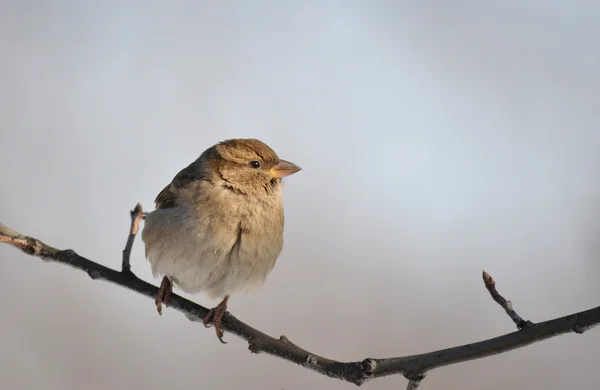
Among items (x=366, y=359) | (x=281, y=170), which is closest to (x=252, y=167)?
(x=281, y=170)

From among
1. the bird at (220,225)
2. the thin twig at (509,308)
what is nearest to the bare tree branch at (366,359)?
the thin twig at (509,308)

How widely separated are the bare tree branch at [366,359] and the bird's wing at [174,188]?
42 cm

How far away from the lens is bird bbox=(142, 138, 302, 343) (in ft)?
10.1

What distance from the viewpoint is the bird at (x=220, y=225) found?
3084mm

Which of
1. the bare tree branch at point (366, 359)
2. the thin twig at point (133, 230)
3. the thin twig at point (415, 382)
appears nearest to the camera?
the bare tree branch at point (366, 359)

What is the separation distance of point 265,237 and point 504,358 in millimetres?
2496

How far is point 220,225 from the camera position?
10.2 feet

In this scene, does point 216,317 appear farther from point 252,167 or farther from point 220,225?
point 252,167

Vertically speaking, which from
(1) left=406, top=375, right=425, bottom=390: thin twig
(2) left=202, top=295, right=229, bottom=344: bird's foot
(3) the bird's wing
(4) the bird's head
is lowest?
(1) left=406, top=375, right=425, bottom=390: thin twig

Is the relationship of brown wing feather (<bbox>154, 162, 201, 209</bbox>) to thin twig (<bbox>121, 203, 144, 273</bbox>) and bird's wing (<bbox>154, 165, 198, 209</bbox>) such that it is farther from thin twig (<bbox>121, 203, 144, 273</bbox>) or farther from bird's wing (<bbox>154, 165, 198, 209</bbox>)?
thin twig (<bbox>121, 203, 144, 273</bbox>)

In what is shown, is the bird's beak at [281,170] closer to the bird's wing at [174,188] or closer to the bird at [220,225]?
the bird at [220,225]

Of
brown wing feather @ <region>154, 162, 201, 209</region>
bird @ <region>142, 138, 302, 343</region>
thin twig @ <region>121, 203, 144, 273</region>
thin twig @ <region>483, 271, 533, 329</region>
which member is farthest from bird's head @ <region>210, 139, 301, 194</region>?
thin twig @ <region>483, 271, 533, 329</region>

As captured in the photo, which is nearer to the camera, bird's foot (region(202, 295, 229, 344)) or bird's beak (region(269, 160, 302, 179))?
bird's foot (region(202, 295, 229, 344))

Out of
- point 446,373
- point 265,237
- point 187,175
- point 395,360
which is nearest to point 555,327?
point 395,360
